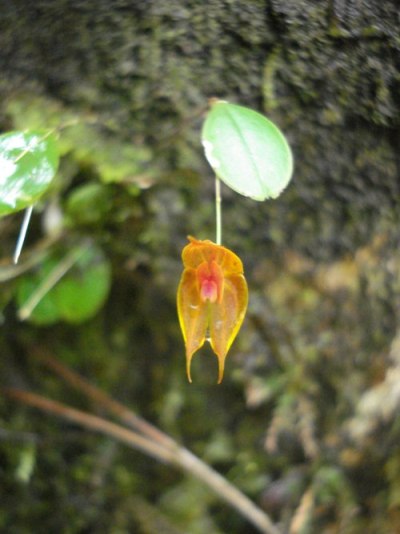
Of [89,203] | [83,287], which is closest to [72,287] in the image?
[83,287]

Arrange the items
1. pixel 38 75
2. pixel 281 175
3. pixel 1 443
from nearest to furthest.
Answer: pixel 281 175 → pixel 38 75 → pixel 1 443

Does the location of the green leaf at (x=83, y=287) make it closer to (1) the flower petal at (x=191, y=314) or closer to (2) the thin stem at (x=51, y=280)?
(2) the thin stem at (x=51, y=280)

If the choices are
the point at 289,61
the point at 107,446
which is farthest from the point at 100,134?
the point at 107,446

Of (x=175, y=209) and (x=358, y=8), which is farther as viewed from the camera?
(x=175, y=209)

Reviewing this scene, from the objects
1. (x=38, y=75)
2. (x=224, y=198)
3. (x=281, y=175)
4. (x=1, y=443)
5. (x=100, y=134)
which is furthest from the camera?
(x=1, y=443)

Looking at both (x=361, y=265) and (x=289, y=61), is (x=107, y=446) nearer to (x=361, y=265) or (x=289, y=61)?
(x=361, y=265)

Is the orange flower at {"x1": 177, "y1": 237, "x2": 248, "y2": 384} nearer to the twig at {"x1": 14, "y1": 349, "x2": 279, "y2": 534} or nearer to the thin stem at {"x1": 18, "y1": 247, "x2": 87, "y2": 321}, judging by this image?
the thin stem at {"x1": 18, "y1": 247, "x2": 87, "y2": 321}

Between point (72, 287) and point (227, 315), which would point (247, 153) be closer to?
point (227, 315)
